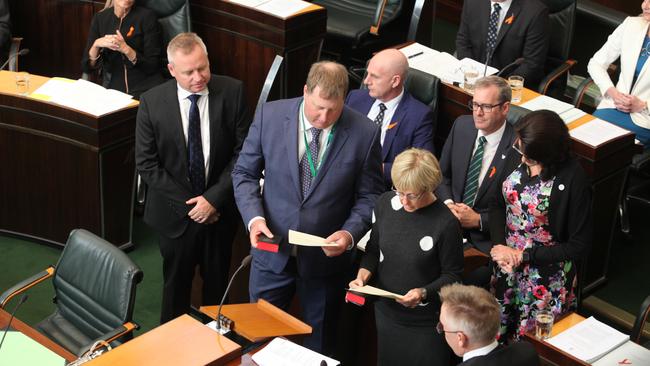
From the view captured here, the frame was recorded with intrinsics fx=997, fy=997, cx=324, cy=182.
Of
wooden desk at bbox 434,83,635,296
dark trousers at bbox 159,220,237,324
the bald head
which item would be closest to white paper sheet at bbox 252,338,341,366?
dark trousers at bbox 159,220,237,324

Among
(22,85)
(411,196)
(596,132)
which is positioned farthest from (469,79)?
(22,85)

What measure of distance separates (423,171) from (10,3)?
4334 millimetres

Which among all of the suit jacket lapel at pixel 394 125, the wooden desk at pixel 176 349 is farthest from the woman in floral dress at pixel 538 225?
the wooden desk at pixel 176 349

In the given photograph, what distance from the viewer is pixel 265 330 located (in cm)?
374

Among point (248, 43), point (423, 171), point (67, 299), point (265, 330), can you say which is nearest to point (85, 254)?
point (67, 299)

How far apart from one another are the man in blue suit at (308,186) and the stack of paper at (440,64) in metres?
1.49

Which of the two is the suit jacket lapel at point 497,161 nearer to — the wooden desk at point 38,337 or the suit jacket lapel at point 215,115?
the suit jacket lapel at point 215,115

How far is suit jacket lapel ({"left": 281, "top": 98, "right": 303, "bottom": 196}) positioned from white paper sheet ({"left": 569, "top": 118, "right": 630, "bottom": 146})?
158cm

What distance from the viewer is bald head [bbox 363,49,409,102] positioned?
16.1 ft

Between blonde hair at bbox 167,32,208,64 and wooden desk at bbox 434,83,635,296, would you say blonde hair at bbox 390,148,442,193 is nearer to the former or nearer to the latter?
blonde hair at bbox 167,32,208,64

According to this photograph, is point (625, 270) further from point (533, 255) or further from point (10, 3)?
point (10, 3)

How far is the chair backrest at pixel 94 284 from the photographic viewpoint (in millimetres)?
4113

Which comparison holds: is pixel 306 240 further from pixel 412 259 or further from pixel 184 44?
pixel 184 44

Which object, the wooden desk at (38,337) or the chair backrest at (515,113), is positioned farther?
the chair backrest at (515,113)
